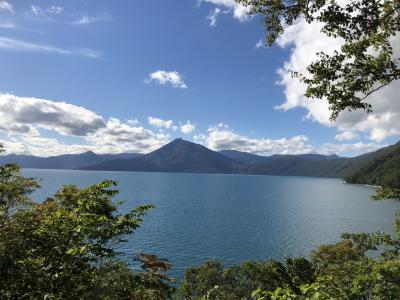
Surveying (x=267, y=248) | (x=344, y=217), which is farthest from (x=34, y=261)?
(x=344, y=217)

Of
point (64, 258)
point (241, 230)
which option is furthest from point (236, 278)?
point (241, 230)

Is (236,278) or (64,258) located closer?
(64,258)

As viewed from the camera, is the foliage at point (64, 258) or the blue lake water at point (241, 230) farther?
the blue lake water at point (241, 230)

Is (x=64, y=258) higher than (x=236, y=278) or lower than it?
higher

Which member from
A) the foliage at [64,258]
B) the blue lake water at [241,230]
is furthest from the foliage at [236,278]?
the foliage at [64,258]

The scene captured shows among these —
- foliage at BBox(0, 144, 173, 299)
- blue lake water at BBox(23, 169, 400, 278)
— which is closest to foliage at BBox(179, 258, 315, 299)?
blue lake water at BBox(23, 169, 400, 278)

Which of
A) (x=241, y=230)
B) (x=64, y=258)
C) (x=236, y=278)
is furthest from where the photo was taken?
(x=241, y=230)

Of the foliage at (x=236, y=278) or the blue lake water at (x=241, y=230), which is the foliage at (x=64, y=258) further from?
the blue lake water at (x=241, y=230)

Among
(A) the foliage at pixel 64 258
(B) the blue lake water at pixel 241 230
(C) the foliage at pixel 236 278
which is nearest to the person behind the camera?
(A) the foliage at pixel 64 258

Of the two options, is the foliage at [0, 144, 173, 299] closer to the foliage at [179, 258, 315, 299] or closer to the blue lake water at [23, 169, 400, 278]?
the foliage at [179, 258, 315, 299]

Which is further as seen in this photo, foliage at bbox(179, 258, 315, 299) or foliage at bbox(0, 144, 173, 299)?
foliage at bbox(179, 258, 315, 299)

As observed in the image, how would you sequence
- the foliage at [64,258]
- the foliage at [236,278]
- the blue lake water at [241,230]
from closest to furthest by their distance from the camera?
1. the foliage at [64,258]
2. the foliage at [236,278]
3. the blue lake water at [241,230]

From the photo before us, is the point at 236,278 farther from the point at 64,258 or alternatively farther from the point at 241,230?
the point at 241,230

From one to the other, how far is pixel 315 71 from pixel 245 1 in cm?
394
